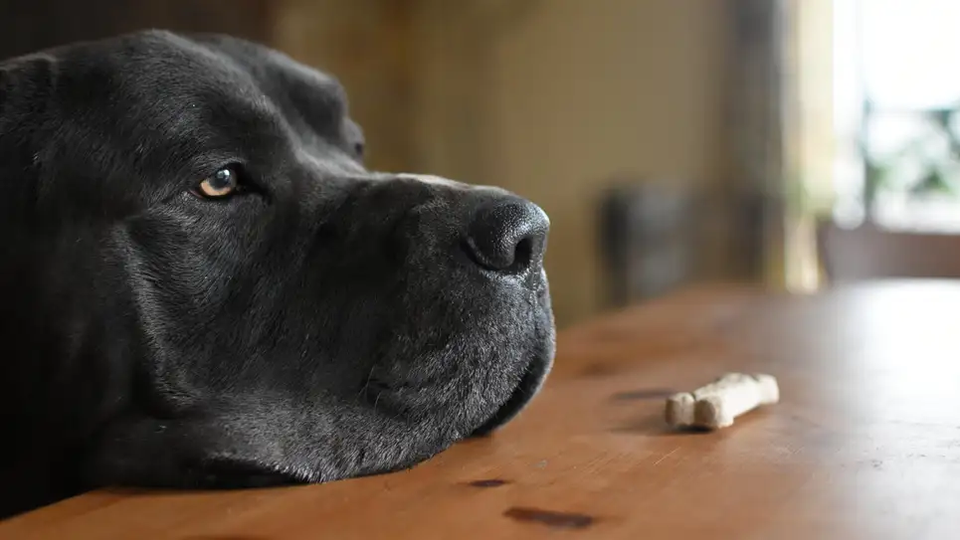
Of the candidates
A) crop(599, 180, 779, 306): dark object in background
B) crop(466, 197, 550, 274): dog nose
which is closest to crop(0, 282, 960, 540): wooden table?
crop(466, 197, 550, 274): dog nose

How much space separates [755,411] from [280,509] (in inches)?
20.5

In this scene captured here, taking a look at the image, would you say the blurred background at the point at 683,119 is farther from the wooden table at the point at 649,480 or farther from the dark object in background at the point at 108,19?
the wooden table at the point at 649,480

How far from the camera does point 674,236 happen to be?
14.5 ft

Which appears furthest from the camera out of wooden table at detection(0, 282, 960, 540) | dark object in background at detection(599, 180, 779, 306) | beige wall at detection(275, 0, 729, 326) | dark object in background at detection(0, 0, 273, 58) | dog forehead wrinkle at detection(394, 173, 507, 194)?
beige wall at detection(275, 0, 729, 326)

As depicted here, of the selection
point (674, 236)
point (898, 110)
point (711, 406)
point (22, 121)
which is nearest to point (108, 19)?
point (22, 121)

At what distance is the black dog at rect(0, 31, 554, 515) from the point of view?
0.95 m

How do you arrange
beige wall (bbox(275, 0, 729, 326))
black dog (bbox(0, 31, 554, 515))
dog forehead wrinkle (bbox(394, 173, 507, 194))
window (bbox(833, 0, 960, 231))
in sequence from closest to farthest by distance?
black dog (bbox(0, 31, 554, 515))
dog forehead wrinkle (bbox(394, 173, 507, 194))
window (bbox(833, 0, 960, 231))
beige wall (bbox(275, 0, 729, 326))

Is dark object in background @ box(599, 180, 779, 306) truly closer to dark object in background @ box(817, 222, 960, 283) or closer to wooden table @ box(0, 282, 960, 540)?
dark object in background @ box(817, 222, 960, 283)

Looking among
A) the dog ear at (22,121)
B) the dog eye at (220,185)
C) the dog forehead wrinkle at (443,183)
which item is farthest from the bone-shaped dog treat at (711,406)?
the dog ear at (22,121)

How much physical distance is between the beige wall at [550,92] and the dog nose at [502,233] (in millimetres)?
3205

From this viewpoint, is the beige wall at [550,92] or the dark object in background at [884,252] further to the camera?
the beige wall at [550,92]

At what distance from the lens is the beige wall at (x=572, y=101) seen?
4.50 meters

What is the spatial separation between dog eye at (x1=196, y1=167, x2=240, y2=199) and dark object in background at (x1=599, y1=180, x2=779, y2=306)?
3330 mm

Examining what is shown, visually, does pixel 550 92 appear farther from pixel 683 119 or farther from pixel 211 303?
pixel 211 303
